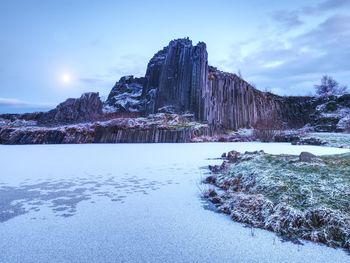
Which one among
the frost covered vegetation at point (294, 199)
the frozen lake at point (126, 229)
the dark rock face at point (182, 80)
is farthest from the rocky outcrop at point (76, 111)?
the frost covered vegetation at point (294, 199)

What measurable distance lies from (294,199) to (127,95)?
169ft

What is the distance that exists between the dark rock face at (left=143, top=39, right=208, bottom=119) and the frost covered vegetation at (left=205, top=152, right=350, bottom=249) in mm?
30552

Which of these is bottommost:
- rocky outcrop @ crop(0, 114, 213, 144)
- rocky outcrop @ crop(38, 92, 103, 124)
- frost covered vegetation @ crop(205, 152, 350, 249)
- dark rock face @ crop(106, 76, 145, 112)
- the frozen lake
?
the frozen lake

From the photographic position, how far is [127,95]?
178 feet

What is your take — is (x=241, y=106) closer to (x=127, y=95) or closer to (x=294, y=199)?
(x=127, y=95)

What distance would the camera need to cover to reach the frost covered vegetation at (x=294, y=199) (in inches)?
143

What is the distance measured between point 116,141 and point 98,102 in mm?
20078

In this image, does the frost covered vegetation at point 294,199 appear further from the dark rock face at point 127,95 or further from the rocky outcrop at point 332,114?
the dark rock face at point 127,95

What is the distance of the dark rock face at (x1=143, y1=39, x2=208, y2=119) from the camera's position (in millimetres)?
37875

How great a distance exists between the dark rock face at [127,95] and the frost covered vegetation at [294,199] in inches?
1560

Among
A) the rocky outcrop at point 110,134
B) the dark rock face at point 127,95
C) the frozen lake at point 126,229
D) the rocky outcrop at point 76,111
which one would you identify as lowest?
the frozen lake at point 126,229

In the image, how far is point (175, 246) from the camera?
130 inches

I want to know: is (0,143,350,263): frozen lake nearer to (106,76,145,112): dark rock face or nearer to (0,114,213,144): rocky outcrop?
(0,114,213,144): rocky outcrop

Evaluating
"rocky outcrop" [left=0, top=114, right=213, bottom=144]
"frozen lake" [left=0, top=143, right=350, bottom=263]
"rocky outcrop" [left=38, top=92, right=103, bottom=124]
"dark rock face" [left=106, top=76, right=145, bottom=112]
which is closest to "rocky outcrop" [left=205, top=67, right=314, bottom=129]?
"rocky outcrop" [left=0, top=114, right=213, bottom=144]
